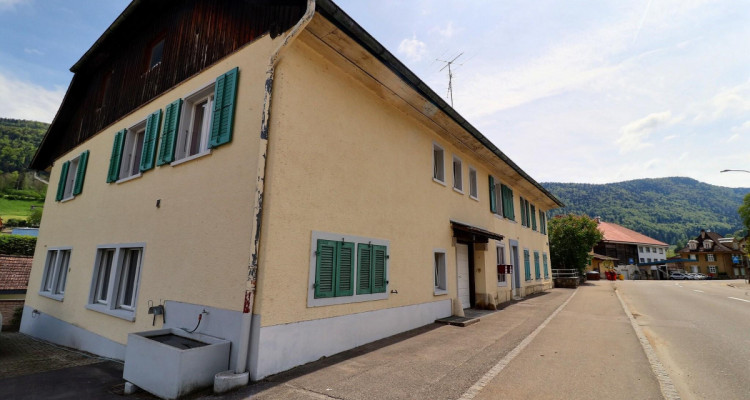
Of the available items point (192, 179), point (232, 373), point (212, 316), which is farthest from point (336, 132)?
point (232, 373)

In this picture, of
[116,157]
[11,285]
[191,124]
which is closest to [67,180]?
[116,157]

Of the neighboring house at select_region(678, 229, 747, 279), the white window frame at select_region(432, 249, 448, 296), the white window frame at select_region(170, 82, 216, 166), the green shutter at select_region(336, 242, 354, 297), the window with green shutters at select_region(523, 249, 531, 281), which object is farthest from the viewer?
the neighboring house at select_region(678, 229, 747, 279)

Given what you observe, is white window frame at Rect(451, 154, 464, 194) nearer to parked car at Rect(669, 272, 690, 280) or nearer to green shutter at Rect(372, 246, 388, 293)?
green shutter at Rect(372, 246, 388, 293)

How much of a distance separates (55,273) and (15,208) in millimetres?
80185

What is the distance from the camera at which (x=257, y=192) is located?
5.09 m

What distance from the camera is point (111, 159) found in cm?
901

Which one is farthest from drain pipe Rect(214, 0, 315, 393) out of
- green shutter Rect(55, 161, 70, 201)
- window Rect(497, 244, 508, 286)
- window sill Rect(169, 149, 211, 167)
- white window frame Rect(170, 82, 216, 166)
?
window Rect(497, 244, 508, 286)

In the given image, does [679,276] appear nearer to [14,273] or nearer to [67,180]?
[67,180]

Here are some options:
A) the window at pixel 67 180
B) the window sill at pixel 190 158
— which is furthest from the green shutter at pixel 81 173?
the window sill at pixel 190 158

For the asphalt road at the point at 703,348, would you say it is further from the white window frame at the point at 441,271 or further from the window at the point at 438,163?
the window at the point at 438,163

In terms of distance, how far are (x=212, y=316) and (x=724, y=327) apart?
1236 centimetres

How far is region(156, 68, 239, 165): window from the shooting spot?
6.08 meters

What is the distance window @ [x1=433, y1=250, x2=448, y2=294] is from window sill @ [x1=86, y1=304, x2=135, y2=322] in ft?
24.5

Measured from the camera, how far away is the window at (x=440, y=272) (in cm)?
971
